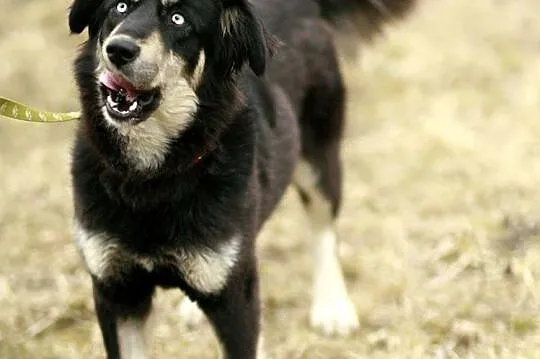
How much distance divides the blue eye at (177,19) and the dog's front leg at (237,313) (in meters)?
0.93

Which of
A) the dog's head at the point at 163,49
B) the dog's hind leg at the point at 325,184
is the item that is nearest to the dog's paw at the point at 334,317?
the dog's hind leg at the point at 325,184

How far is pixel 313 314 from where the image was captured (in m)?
5.39

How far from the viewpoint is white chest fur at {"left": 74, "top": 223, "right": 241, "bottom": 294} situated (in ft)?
12.7

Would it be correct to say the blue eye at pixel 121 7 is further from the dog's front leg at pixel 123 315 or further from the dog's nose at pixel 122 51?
the dog's front leg at pixel 123 315

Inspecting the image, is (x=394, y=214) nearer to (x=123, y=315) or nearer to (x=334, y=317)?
(x=334, y=317)

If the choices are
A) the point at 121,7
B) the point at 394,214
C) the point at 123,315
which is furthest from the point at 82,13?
the point at 394,214

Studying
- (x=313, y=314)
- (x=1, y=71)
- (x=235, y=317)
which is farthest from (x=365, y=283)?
(x=1, y=71)

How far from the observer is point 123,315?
13.2ft

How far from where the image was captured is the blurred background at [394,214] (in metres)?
5.12

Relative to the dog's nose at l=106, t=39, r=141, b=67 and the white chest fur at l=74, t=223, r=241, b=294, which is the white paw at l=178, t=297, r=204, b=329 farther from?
the dog's nose at l=106, t=39, r=141, b=67

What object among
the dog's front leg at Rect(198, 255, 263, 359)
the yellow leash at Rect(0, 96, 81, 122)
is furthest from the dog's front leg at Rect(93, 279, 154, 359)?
the yellow leash at Rect(0, 96, 81, 122)

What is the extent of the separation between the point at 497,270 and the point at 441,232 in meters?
0.64

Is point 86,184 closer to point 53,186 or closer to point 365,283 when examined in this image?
point 365,283

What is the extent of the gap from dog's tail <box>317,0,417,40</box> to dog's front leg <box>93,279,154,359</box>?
2029 mm
